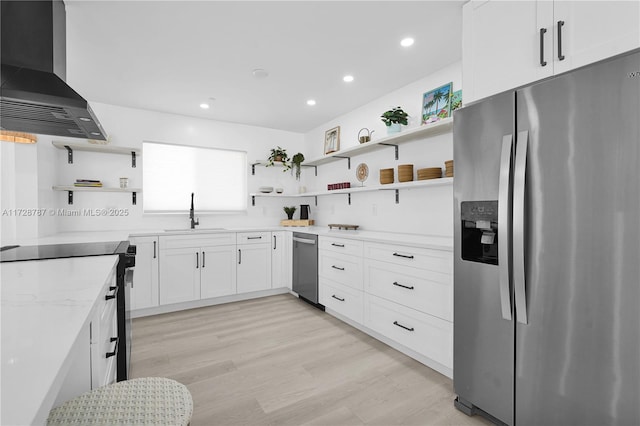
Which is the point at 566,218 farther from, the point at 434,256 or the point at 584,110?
the point at 434,256

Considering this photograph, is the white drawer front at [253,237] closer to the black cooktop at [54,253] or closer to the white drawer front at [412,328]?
the white drawer front at [412,328]

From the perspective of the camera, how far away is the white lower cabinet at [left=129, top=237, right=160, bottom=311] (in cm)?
346

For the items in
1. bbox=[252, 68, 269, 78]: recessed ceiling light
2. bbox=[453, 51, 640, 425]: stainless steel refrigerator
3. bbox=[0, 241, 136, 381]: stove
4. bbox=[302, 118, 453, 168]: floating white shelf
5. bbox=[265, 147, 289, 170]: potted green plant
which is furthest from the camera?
bbox=[265, 147, 289, 170]: potted green plant

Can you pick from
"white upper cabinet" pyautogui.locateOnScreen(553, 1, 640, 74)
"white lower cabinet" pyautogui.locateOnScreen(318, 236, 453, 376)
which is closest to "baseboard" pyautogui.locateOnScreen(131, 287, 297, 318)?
"white lower cabinet" pyautogui.locateOnScreen(318, 236, 453, 376)

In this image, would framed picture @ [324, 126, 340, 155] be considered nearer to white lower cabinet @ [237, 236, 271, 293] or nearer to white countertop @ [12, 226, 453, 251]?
white countertop @ [12, 226, 453, 251]

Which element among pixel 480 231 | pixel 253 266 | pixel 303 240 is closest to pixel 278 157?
pixel 303 240

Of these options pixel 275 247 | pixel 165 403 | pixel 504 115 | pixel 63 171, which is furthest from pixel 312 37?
pixel 63 171

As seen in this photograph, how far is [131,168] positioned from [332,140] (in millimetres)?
2621

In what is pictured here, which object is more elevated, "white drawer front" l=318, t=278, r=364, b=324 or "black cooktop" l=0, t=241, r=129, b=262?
"black cooktop" l=0, t=241, r=129, b=262

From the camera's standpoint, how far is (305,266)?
397cm

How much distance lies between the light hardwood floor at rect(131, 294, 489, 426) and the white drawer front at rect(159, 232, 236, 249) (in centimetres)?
82

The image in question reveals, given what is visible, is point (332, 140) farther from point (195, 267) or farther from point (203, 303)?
point (203, 303)

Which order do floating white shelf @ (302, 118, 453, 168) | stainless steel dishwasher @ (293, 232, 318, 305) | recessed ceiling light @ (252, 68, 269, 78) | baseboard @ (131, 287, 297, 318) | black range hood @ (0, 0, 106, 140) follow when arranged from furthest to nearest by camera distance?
stainless steel dishwasher @ (293, 232, 318, 305) → baseboard @ (131, 287, 297, 318) → recessed ceiling light @ (252, 68, 269, 78) → floating white shelf @ (302, 118, 453, 168) → black range hood @ (0, 0, 106, 140)

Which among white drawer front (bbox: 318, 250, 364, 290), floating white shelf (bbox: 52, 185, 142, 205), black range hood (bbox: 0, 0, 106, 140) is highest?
black range hood (bbox: 0, 0, 106, 140)
